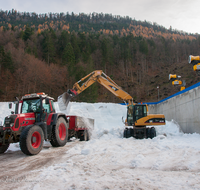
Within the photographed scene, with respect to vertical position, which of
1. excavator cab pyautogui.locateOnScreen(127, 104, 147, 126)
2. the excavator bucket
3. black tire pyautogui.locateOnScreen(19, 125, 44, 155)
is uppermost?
the excavator bucket

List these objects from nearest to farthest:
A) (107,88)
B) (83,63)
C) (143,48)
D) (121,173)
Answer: (121,173)
(107,88)
(83,63)
(143,48)

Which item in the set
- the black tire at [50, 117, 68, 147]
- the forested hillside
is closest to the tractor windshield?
the black tire at [50, 117, 68, 147]

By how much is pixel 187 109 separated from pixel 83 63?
3730 cm

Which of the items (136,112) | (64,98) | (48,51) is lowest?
(136,112)

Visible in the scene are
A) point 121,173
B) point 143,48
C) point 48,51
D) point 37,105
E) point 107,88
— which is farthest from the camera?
point 143,48

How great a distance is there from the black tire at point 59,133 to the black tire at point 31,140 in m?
1.27

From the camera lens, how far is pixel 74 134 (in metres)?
11.1

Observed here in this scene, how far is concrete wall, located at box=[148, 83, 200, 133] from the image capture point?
41.0 feet

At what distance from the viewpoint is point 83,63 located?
4828cm

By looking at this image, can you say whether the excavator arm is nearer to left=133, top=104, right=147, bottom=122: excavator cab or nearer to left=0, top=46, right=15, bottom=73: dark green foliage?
left=133, top=104, right=147, bottom=122: excavator cab

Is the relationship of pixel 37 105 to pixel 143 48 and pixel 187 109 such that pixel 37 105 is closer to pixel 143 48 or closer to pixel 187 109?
pixel 187 109

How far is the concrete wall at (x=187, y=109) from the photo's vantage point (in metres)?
12.5

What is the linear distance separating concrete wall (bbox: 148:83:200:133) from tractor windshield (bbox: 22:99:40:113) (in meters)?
10.4

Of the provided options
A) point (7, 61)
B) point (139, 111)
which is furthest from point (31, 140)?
point (7, 61)
